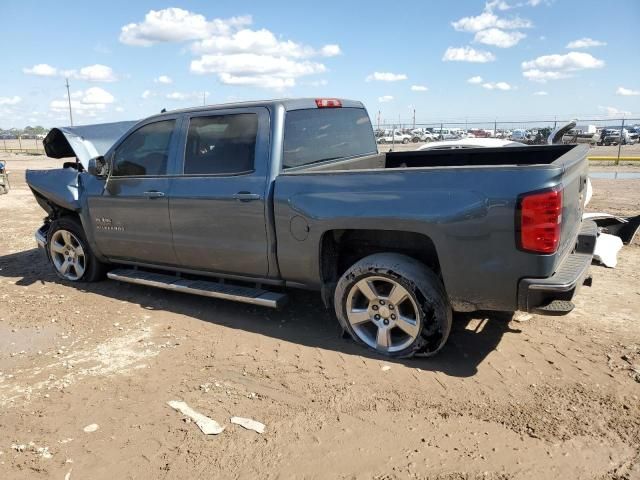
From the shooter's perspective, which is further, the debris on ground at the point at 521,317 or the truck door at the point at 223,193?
the debris on ground at the point at 521,317

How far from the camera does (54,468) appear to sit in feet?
9.16

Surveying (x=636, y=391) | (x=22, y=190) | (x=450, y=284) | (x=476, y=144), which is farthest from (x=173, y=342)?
(x=22, y=190)

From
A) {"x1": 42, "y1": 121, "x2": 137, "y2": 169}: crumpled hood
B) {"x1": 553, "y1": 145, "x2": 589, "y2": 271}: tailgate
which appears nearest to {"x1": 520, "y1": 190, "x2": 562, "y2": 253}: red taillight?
{"x1": 553, "y1": 145, "x2": 589, "y2": 271}: tailgate

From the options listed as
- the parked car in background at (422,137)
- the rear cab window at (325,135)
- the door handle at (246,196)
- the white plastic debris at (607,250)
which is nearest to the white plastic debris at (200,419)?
the door handle at (246,196)

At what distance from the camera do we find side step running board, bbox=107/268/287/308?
4.36 m

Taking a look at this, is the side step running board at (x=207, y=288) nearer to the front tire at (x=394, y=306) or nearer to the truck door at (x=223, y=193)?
the truck door at (x=223, y=193)

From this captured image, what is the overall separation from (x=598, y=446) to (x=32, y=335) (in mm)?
4557

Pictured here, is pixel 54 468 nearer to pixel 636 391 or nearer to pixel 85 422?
pixel 85 422

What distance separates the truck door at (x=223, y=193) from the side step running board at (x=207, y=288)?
0.16 meters

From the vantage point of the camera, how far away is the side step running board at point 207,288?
4355mm

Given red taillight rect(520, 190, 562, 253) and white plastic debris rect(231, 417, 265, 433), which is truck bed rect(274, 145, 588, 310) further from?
white plastic debris rect(231, 417, 265, 433)

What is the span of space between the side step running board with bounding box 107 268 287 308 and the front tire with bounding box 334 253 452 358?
2.11ft

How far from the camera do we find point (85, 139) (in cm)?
605

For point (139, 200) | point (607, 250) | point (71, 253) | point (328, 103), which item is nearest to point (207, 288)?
point (139, 200)
